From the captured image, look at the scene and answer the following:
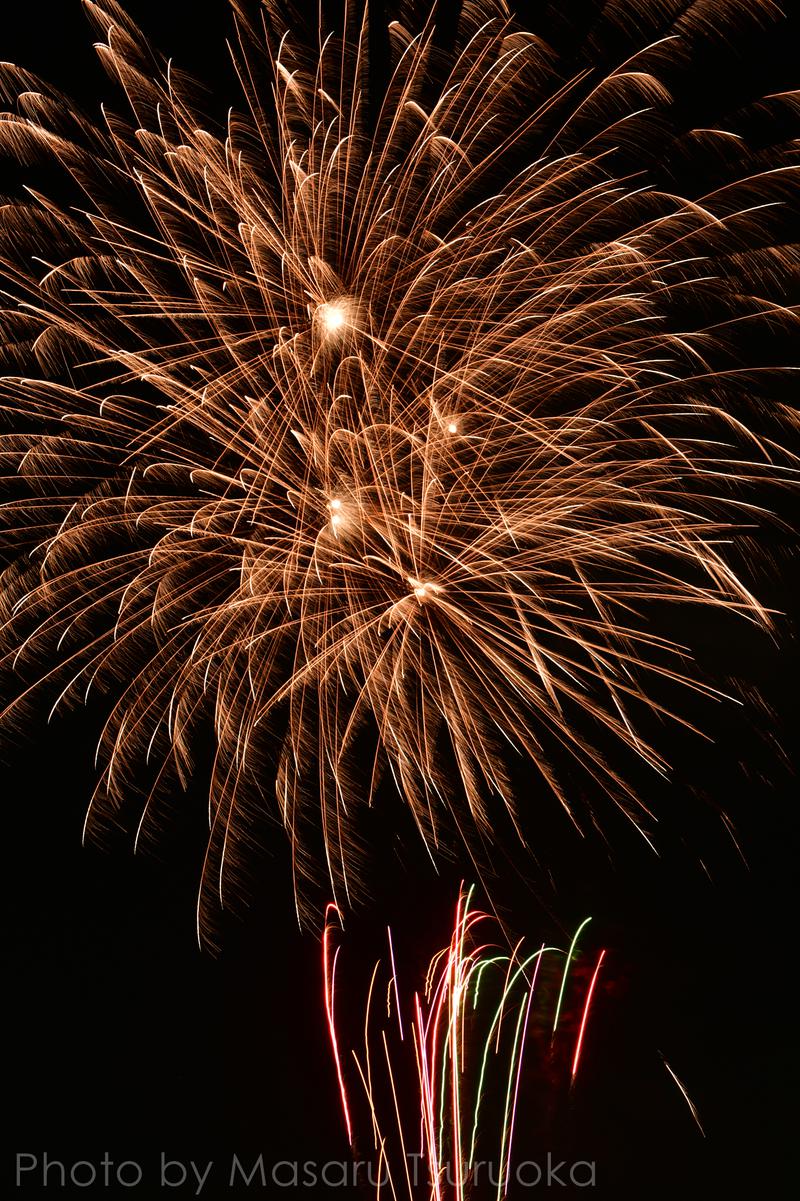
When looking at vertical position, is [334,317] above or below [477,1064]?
above

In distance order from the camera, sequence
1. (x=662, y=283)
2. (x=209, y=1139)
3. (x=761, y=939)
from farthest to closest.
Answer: (x=761, y=939)
(x=209, y=1139)
(x=662, y=283)

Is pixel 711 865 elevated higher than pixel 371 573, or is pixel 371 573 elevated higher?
pixel 371 573

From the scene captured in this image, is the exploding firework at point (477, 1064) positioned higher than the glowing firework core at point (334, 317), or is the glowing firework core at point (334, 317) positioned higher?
the glowing firework core at point (334, 317)

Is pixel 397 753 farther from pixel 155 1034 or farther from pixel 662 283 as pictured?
pixel 155 1034

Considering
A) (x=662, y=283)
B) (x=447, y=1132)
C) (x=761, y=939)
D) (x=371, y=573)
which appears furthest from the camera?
(x=761, y=939)

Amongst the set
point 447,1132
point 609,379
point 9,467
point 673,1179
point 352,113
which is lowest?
point 673,1179

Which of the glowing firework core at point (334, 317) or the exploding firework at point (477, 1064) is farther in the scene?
the exploding firework at point (477, 1064)

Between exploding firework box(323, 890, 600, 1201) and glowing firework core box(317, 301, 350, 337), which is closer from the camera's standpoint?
glowing firework core box(317, 301, 350, 337)

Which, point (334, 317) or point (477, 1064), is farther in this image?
point (477, 1064)

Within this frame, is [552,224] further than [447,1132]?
No

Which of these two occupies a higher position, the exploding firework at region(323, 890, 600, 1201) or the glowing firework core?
the glowing firework core

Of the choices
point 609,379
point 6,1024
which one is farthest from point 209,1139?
point 609,379
